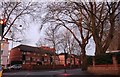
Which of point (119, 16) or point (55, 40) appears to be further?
point (55, 40)

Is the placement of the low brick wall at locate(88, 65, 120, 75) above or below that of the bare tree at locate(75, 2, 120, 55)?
below

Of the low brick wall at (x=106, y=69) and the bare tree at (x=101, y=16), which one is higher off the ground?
the bare tree at (x=101, y=16)

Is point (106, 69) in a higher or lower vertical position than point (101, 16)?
lower

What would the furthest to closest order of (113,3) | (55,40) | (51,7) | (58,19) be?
(55,40) → (58,19) → (51,7) → (113,3)

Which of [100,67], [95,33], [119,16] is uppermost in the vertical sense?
[119,16]

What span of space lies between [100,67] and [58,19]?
8.58 m

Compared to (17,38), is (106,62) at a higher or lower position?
lower

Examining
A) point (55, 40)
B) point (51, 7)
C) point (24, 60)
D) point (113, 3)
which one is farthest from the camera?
point (24, 60)

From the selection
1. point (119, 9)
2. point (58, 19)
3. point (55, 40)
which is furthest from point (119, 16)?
point (55, 40)

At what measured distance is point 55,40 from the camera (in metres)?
69.4

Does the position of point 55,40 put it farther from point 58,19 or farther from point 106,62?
point 106,62

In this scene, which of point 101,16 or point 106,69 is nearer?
point 106,69

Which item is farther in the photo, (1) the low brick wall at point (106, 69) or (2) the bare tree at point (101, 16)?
(2) the bare tree at point (101, 16)

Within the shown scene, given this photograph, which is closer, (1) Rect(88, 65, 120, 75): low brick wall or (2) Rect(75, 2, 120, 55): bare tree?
(1) Rect(88, 65, 120, 75): low brick wall
